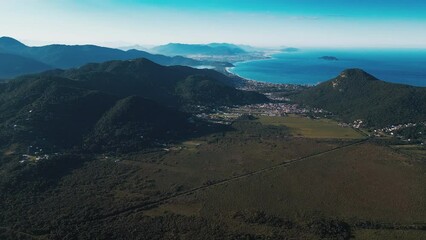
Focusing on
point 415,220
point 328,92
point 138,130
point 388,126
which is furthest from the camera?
point 328,92

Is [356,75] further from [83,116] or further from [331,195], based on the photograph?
[83,116]

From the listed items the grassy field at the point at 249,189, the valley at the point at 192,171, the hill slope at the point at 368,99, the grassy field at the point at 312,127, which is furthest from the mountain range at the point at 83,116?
the hill slope at the point at 368,99

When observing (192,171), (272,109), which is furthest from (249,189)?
(272,109)

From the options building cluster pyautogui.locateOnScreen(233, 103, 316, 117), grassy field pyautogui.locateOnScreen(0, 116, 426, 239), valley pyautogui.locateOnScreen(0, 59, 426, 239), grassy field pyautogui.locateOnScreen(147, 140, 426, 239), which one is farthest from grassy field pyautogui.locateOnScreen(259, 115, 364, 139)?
grassy field pyautogui.locateOnScreen(147, 140, 426, 239)

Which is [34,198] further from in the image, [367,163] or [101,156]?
[367,163]

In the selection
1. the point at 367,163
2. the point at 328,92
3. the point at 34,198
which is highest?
the point at 328,92

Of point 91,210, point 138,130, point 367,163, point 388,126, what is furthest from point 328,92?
point 91,210
